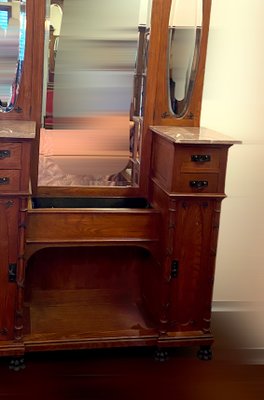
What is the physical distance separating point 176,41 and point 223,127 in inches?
17.8

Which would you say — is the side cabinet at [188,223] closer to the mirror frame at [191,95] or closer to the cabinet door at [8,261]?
the mirror frame at [191,95]

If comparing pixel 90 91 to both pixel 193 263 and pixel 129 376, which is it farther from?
pixel 129 376

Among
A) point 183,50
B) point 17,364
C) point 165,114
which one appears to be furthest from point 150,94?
point 17,364

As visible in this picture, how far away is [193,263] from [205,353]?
395 mm

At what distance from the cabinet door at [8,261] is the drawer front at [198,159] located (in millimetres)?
633

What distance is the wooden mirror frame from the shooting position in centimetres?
211

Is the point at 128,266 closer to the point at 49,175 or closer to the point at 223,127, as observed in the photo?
the point at 49,175

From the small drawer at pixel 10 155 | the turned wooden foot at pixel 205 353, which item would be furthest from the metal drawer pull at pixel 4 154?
the turned wooden foot at pixel 205 353

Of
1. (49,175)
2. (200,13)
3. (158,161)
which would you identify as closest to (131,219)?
(158,161)

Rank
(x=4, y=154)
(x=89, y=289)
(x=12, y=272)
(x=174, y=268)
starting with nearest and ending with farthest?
(x=4, y=154), (x=12, y=272), (x=174, y=268), (x=89, y=289)

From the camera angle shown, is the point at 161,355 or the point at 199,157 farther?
the point at 161,355

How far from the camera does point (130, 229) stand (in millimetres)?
2096

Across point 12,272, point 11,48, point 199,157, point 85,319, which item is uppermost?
point 11,48

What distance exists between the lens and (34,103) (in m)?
2.14
